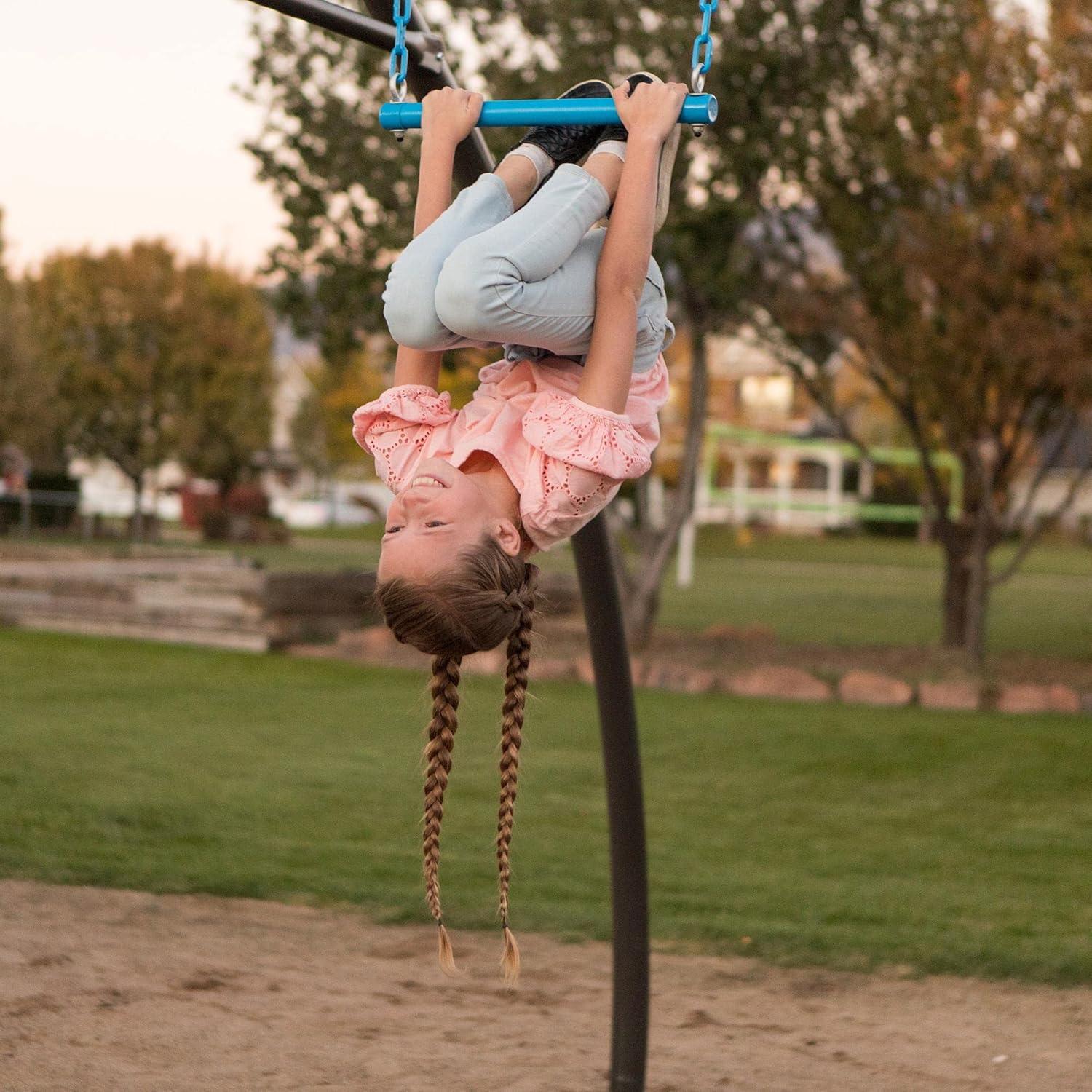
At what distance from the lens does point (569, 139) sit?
128 inches

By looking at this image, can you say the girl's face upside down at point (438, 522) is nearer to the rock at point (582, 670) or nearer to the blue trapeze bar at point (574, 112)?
the blue trapeze bar at point (574, 112)

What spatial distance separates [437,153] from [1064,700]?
8585mm

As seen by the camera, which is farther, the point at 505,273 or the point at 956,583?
the point at 956,583

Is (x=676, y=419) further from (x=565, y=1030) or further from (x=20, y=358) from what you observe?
(x=565, y=1030)

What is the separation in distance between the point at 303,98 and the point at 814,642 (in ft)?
21.3

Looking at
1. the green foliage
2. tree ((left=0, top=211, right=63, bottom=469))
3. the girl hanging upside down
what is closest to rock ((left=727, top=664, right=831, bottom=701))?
the girl hanging upside down

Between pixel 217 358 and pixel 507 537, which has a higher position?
pixel 217 358

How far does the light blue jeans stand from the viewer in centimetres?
264

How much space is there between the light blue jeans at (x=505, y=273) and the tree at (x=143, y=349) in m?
28.4

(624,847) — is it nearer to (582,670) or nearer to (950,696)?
(950,696)

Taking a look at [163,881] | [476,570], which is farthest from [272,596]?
[476,570]

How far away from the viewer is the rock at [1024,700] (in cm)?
1050

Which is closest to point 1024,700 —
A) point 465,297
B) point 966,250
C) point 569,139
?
point 966,250

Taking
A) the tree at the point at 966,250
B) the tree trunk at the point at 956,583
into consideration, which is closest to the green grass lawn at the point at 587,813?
the tree at the point at 966,250
